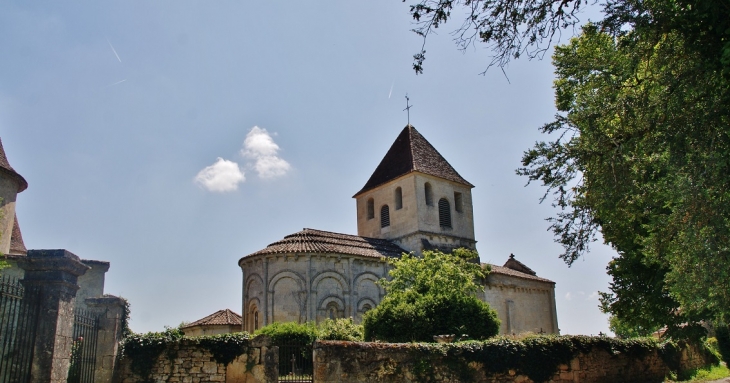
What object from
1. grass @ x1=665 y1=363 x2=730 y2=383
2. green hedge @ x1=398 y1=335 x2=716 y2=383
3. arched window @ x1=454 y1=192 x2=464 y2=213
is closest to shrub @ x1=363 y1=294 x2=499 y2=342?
green hedge @ x1=398 y1=335 x2=716 y2=383

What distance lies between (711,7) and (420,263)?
16.9 metres

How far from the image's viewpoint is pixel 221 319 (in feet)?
95.5

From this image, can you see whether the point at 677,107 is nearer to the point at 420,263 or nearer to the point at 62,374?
the point at 62,374

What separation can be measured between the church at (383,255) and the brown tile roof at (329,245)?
2.1 inches

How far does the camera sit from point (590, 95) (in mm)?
9227

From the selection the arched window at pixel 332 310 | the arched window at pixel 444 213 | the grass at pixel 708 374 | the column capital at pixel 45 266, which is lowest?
the grass at pixel 708 374

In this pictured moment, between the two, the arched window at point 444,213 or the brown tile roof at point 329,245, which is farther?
the arched window at point 444,213

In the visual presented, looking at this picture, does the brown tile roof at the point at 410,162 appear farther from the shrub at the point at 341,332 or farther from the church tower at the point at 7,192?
the church tower at the point at 7,192

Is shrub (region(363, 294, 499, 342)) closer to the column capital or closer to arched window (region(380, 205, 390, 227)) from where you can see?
the column capital

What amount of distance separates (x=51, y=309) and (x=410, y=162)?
84.5 feet

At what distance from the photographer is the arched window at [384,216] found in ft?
108

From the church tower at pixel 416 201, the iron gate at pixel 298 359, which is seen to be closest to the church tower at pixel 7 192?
the iron gate at pixel 298 359

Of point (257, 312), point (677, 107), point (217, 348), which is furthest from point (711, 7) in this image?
point (257, 312)

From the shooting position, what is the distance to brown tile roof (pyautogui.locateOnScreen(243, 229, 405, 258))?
2555cm
